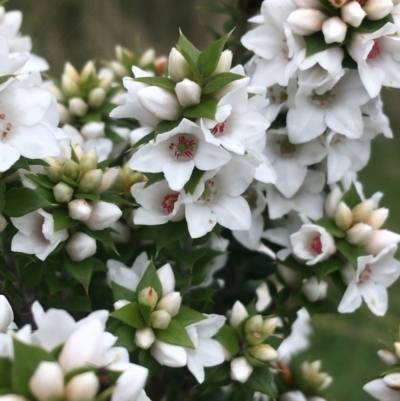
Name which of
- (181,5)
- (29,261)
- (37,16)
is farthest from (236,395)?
(181,5)

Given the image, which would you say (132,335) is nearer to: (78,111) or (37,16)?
(78,111)

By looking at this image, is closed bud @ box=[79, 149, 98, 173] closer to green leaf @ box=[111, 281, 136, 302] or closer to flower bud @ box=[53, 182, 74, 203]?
flower bud @ box=[53, 182, 74, 203]

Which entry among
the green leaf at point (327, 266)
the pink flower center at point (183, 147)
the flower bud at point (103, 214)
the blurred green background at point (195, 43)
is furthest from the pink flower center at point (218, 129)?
the blurred green background at point (195, 43)

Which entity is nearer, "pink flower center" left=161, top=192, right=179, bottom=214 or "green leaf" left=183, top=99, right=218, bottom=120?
"green leaf" left=183, top=99, right=218, bottom=120

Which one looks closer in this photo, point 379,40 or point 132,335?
point 132,335

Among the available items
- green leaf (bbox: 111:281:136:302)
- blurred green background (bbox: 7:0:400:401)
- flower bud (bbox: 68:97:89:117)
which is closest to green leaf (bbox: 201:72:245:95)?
green leaf (bbox: 111:281:136:302)

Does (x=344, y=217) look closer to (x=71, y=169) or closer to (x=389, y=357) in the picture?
(x=389, y=357)

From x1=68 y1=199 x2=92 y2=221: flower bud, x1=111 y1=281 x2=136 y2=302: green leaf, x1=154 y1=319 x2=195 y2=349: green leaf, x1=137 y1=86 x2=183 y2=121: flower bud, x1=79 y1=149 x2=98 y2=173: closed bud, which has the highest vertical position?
x1=137 y1=86 x2=183 y2=121: flower bud
